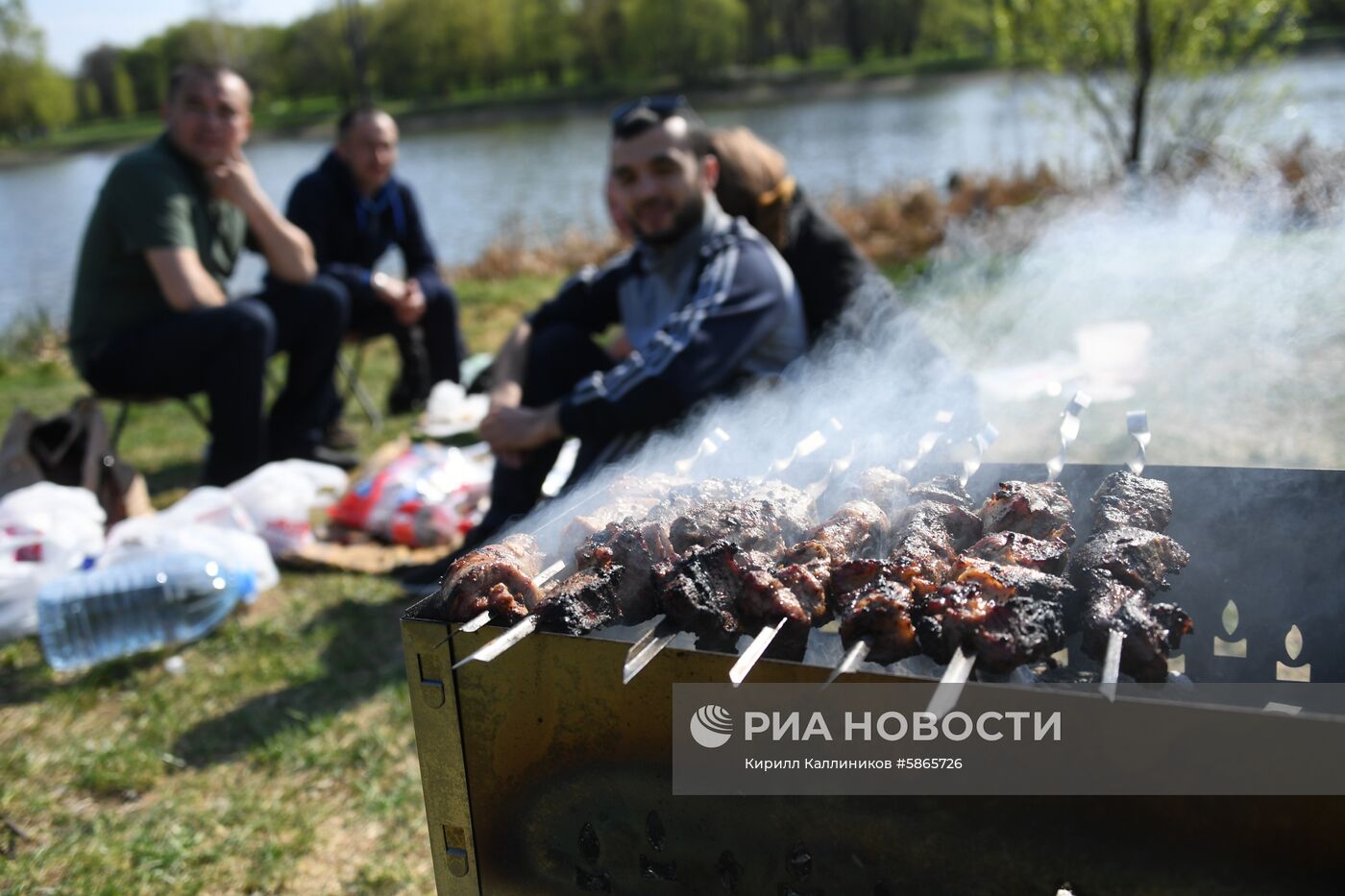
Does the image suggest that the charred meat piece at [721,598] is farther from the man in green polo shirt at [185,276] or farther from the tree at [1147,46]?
the tree at [1147,46]

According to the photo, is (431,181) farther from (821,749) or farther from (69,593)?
(821,749)

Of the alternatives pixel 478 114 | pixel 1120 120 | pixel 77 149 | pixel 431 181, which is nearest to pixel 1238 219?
pixel 1120 120

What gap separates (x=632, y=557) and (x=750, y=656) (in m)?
0.47

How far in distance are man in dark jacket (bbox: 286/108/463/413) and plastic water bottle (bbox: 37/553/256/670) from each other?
2560 mm

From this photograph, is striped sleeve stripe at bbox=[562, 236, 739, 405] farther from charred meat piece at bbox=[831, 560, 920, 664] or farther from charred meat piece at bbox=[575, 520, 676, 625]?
charred meat piece at bbox=[831, 560, 920, 664]

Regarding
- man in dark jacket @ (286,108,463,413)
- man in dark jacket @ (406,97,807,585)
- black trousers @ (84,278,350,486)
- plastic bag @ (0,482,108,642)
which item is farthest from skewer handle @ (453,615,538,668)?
man in dark jacket @ (286,108,463,413)

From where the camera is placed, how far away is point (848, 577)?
74.7 inches

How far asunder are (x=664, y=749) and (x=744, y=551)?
1.45 feet

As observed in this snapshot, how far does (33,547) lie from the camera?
4.11 meters

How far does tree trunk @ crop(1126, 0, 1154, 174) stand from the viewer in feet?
34.0

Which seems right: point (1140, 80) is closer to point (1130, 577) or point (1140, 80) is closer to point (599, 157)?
point (1130, 577)

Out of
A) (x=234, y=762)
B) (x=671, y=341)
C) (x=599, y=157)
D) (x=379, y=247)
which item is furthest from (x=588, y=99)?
(x=234, y=762)

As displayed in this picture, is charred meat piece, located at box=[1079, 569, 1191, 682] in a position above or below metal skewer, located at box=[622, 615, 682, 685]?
below

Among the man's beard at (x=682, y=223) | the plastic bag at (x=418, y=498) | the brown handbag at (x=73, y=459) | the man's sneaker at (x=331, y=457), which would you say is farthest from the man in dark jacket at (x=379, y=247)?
the man's beard at (x=682, y=223)
